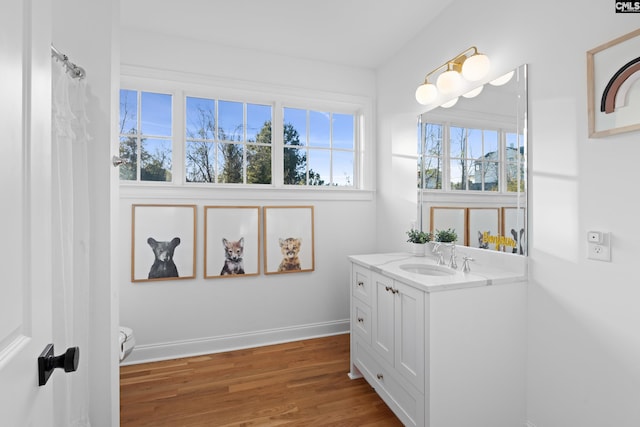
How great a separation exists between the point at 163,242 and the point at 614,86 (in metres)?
2.87

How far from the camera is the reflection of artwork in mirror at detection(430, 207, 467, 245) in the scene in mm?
2127

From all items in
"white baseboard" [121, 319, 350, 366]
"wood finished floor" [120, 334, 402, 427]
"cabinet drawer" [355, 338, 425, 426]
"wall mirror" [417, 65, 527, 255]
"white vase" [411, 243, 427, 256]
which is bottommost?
"wood finished floor" [120, 334, 402, 427]

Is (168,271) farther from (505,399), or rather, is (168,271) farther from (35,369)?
(505,399)

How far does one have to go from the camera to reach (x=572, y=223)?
147cm

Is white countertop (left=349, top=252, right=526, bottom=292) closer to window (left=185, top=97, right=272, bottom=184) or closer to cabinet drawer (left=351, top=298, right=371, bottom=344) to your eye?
cabinet drawer (left=351, top=298, right=371, bottom=344)

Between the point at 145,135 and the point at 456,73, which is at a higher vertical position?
the point at 456,73

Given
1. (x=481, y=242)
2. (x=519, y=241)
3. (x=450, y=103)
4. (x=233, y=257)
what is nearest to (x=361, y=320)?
(x=481, y=242)

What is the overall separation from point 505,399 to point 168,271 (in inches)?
95.6

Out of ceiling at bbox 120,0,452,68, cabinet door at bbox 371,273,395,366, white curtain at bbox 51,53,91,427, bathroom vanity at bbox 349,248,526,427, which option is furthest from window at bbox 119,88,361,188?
bathroom vanity at bbox 349,248,526,427

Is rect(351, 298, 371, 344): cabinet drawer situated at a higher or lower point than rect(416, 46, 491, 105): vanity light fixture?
lower

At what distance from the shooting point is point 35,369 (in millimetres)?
662

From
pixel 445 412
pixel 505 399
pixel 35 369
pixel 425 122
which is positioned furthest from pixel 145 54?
pixel 505 399

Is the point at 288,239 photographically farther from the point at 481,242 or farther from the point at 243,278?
the point at 481,242

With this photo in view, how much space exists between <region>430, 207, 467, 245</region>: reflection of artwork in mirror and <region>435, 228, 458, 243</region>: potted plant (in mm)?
22
